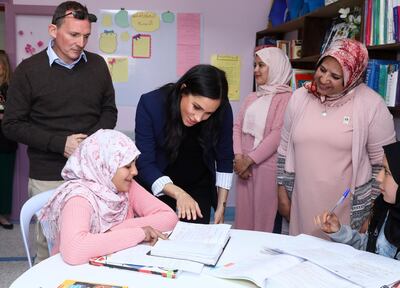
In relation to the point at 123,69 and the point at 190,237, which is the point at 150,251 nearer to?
the point at 190,237

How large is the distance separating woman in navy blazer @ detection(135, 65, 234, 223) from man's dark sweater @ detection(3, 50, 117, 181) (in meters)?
0.34

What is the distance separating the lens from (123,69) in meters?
3.74

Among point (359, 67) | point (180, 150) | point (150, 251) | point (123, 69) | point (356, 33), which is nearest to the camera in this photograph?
point (150, 251)

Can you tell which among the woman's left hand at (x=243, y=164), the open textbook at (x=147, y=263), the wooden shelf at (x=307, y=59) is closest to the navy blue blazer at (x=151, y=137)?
the open textbook at (x=147, y=263)

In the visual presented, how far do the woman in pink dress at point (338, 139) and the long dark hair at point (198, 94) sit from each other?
43cm

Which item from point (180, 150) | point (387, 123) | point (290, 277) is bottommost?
point (290, 277)

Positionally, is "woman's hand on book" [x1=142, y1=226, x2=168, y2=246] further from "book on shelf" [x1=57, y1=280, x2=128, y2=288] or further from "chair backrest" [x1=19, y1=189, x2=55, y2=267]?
"chair backrest" [x1=19, y1=189, x2=55, y2=267]

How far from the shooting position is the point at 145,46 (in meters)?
3.73

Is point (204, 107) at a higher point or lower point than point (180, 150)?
higher

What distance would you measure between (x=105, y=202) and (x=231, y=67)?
8.80 feet

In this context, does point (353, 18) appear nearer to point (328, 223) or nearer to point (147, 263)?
point (328, 223)

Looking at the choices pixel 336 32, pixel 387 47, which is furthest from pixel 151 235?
pixel 336 32

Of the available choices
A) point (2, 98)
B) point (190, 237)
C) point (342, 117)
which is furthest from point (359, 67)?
point (2, 98)

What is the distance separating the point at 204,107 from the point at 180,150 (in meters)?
0.28
